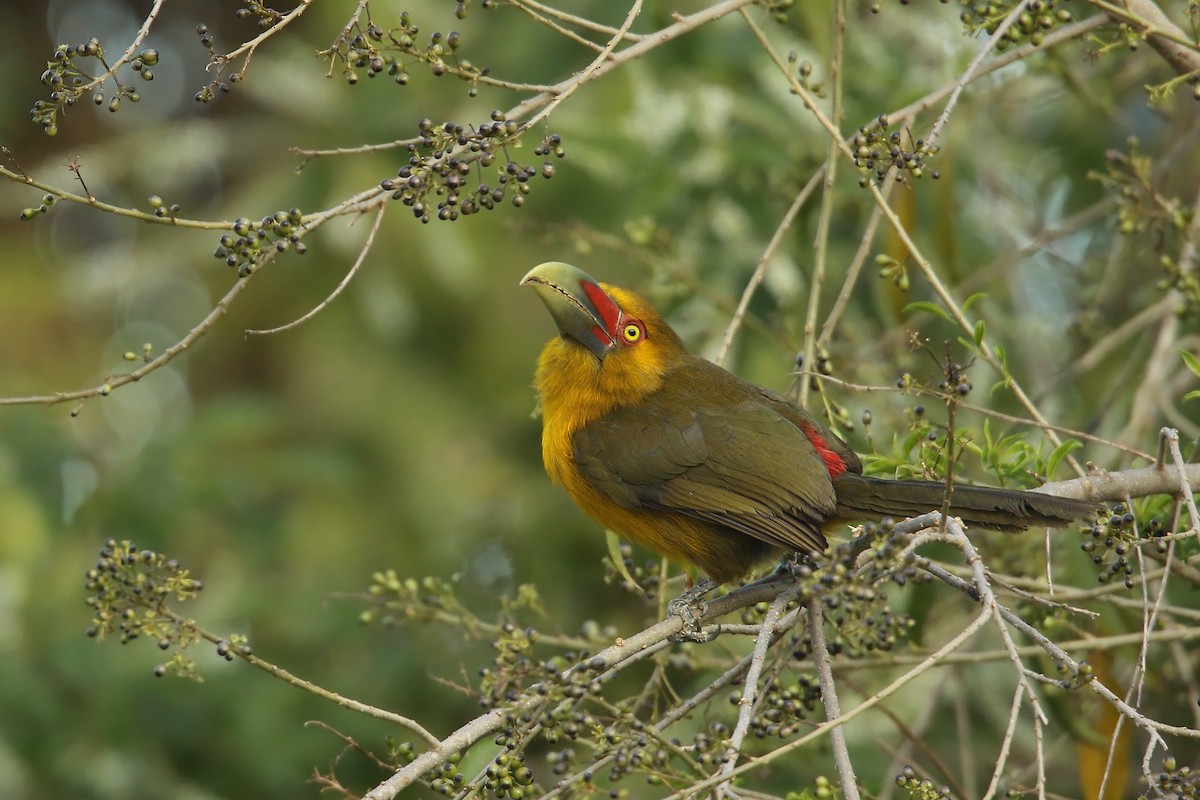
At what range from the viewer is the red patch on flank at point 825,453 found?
3.72m

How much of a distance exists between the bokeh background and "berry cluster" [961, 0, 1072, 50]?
1.20 m

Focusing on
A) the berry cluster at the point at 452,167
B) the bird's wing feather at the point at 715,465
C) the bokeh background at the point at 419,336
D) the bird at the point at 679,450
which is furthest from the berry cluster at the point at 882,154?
the bokeh background at the point at 419,336

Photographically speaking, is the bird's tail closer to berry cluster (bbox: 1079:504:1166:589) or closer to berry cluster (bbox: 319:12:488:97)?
berry cluster (bbox: 1079:504:1166:589)

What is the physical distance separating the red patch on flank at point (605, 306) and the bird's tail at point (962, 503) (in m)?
0.83

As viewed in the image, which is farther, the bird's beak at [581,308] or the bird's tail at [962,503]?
the bird's beak at [581,308]

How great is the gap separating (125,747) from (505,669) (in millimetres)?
2727

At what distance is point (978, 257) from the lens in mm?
5586

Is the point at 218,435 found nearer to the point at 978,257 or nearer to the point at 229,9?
the point at 978,257

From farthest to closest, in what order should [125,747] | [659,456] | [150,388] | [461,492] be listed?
[150,388] < [461,492] < [125,747] < [659,456]

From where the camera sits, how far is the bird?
11.7ft

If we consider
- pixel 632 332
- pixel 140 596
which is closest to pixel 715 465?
pixel 632 332

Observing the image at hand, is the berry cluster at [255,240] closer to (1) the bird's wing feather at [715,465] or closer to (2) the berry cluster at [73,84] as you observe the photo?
(2) the berry cluster at [73,84]

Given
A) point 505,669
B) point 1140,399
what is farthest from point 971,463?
point 505,669

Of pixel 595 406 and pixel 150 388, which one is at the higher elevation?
pixel 150 388
